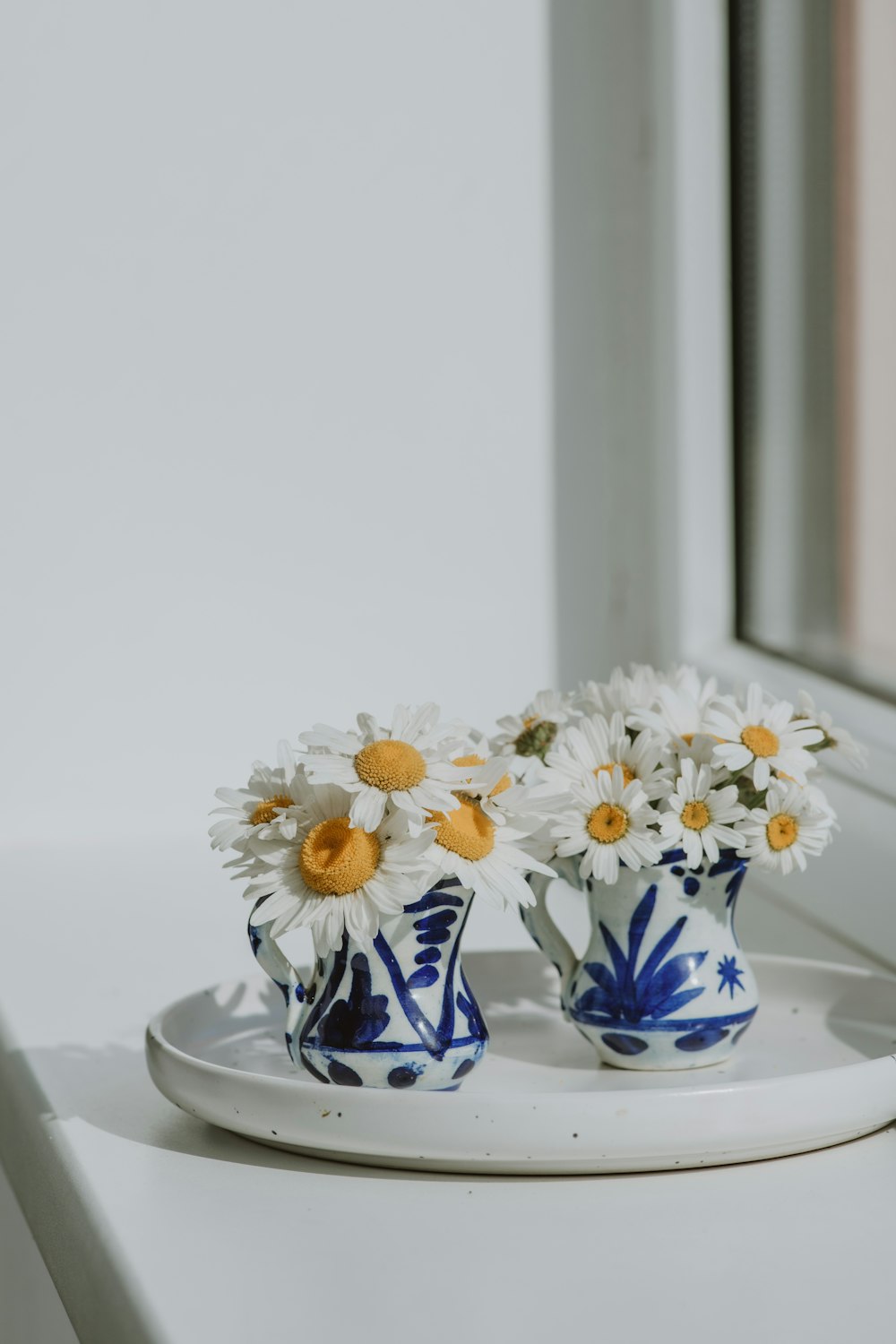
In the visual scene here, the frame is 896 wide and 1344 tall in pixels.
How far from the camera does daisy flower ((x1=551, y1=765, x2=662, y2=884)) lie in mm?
479

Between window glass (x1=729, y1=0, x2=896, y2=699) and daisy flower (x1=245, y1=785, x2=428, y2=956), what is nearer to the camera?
daisy flower (x1=245, y1=785, x2=428, y2=956)

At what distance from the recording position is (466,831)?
45cm

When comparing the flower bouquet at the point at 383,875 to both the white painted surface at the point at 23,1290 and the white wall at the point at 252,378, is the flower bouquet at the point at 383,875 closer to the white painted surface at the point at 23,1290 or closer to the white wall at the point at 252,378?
the white painted surface at the point at 23,1290

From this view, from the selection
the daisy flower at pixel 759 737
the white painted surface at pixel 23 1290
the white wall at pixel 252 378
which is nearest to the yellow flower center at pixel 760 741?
the daisy flower at pixel 759 737

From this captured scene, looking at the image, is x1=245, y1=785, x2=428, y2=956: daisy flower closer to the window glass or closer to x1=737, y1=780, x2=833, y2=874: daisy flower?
x1=737, y1=780, x2=833, y2=874: daisy flower

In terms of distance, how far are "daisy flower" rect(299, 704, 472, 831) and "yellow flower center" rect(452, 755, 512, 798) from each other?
0.01 m

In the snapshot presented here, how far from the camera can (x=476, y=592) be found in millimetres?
1031

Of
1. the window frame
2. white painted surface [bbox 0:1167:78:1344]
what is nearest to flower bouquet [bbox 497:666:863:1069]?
white painted surface [bbox 0:1167:78:1344]

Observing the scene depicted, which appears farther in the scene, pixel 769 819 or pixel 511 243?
pixel 511 243

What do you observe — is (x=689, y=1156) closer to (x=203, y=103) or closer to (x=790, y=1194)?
(x=790, y=1194)

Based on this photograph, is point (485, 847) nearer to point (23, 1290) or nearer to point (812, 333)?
point (23, 1290)

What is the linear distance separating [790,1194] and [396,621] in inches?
24.5

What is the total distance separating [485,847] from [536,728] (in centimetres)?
9

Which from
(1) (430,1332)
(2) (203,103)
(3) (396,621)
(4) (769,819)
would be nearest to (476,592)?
(3) (396,621)
